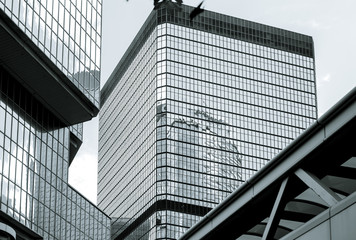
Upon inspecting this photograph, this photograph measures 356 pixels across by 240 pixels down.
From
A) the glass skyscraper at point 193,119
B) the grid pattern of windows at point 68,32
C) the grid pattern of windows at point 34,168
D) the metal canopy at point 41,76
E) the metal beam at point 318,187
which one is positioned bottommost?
the metal beam at point 318,187

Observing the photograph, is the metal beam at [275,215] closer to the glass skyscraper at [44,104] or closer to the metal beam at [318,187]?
the metal beam at [318,187]

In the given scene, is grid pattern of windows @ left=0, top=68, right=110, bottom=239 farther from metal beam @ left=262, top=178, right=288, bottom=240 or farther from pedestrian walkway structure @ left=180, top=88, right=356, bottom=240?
metal beam @ left=262, top=178, right=288, bottom=240

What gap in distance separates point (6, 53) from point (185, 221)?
326 ft

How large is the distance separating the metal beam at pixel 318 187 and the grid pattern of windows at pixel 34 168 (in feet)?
149

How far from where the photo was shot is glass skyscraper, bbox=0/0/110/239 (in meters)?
68.9

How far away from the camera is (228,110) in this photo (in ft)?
612

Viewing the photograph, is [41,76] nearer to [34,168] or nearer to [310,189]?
[34,168]

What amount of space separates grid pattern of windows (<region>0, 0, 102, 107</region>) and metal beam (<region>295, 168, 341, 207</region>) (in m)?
44.2

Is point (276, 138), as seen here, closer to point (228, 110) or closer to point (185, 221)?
point (228, 110)

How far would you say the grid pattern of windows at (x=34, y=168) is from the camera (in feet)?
228

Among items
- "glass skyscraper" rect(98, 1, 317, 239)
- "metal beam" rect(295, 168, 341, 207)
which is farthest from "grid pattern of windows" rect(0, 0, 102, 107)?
"glass skyscraper" rect(98, 1, 317, 239)

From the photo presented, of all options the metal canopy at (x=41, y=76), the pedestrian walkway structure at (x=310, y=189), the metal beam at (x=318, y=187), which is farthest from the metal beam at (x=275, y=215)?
the metal canopy at (x=41, y=76)

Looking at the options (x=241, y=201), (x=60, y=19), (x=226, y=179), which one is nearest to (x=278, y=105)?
(x=226, y=179)

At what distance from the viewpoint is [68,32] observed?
78.5 meters
